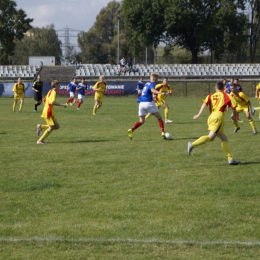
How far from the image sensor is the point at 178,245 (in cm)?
590

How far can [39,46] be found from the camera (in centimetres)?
8931

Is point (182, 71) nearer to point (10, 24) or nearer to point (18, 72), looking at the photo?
point (18, 72)

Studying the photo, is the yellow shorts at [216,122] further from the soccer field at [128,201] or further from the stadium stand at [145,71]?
the stadium stand at [145,71]

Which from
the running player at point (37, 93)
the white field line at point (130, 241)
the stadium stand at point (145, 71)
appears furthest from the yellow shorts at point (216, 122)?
the stadium stand at point (145, 71)

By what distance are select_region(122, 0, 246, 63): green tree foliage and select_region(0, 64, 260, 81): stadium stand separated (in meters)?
7.39

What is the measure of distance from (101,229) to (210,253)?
138 cm

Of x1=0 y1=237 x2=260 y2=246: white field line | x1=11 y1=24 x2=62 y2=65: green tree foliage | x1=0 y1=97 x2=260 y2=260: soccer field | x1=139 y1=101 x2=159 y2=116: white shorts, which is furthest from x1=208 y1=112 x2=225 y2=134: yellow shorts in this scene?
x1=11 y1=24 x2=62 y2=65: green tree foliage

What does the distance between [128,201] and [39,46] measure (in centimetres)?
8375

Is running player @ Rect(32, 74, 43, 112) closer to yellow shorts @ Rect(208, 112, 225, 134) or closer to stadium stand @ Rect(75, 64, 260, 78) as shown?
yellow shorts @ Rect(208, 112, 225, 134)

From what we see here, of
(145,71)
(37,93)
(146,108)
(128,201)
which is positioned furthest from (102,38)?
(128,201)

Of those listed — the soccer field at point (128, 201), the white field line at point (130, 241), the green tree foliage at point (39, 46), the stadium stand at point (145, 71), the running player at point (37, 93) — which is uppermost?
the green tree foliage at point (39, 46)

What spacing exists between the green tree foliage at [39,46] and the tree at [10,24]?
65.7ft

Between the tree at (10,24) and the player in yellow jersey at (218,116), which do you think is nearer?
the player in yellow jersey at (218,116)

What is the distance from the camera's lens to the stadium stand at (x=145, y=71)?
176 ft
